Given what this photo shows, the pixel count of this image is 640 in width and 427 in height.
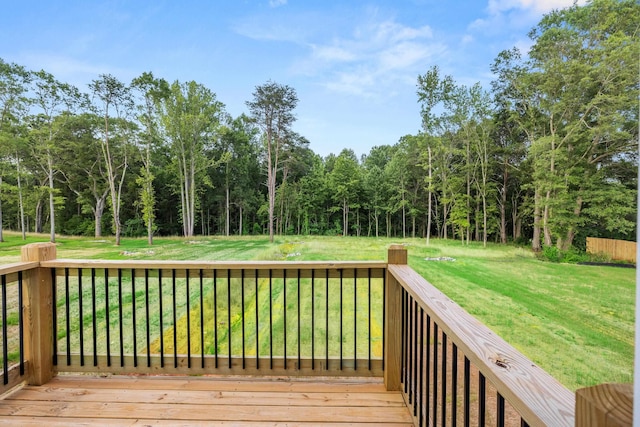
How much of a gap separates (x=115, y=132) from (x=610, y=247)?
887cm

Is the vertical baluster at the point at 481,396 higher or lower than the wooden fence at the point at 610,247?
higher

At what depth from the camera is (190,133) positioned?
7.54m

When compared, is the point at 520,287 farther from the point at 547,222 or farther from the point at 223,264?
the point at 223,264

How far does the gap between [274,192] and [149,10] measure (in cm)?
467

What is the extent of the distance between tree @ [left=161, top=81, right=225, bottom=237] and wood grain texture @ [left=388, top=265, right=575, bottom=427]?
7.42 m

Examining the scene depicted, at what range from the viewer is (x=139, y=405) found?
1.40m

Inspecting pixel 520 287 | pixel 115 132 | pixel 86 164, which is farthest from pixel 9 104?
pixel 520 287

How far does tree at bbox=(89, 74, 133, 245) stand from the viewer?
19.5ft

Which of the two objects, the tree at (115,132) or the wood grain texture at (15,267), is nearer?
the wood grain texture at (15,267)

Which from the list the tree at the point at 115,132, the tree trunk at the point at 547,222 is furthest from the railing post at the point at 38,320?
the tree trunk at the point at 547,222

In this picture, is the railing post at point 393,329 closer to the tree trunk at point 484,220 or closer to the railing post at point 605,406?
the railing post at point 605,406

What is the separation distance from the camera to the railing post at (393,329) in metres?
1.51

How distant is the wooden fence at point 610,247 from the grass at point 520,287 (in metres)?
0.24

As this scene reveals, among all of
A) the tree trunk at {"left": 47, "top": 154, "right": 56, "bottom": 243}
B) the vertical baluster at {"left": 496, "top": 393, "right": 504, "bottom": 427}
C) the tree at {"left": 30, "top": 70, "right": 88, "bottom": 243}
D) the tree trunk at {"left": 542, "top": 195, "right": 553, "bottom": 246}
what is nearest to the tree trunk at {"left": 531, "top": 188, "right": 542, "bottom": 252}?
the tree trunk at {"left": 542, "top": 195, "right": 553, "bottom": 246}
